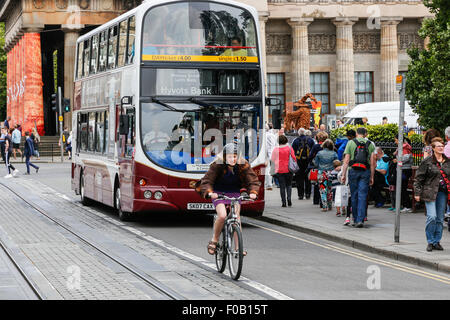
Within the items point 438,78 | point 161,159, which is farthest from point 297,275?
point 438,78

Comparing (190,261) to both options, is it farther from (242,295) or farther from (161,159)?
(161,159)

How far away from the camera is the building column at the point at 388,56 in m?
60.8

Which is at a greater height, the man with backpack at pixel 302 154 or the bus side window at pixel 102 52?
the bus side window at pixel 102 52

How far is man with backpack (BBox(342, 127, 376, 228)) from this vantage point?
1662cm

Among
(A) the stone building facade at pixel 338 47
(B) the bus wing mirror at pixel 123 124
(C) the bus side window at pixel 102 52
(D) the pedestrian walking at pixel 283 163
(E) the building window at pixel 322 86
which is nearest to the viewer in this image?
(B) the bus wing mirror at pixel 123 124

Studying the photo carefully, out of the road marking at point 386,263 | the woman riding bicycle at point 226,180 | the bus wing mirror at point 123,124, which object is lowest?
the road marking at point 386,263

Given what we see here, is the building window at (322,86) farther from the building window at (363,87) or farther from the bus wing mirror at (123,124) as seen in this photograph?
the bus wing mirror at (123,124)

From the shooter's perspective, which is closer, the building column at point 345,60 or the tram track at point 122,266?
the tram track at point 122,266

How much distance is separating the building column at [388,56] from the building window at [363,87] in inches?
38.3

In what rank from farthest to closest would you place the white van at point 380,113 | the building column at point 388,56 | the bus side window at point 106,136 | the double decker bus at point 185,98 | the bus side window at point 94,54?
the building column at point 388,56 → the white van at point 380,113 → the bus side window at point 94,54 → the bus side window at point 106,136 → the double decker bus at point 185,98

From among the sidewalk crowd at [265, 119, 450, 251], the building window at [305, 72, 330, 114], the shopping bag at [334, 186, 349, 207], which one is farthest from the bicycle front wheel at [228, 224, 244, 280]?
the building window at [305, 72, 330, 114]

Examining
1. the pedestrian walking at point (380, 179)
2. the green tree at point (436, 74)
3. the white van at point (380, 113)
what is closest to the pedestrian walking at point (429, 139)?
the pedestrian walking at point (380, 179)

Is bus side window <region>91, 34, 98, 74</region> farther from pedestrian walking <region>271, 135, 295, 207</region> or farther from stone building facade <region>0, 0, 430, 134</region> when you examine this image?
stone building facade <region>0, 0, 430, 134</region>

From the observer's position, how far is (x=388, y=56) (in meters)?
61.1
